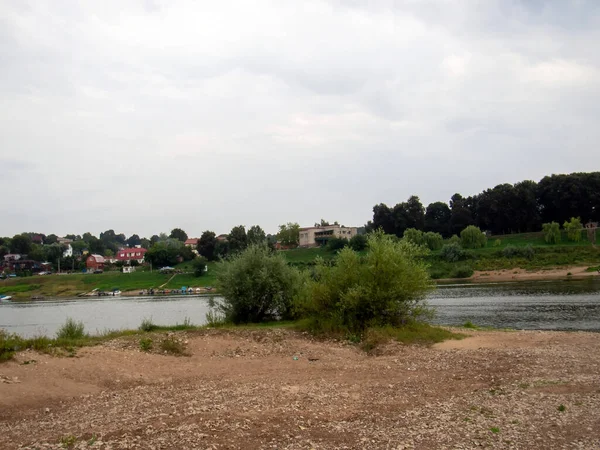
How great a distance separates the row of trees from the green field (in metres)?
40.3

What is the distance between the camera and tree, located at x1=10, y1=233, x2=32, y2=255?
151250 mm

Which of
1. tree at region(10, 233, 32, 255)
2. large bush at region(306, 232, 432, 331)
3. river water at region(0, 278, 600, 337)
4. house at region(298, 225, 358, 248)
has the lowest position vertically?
river water at region(0, 278, 600, 337)

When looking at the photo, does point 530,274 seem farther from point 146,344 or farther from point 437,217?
point 146,344

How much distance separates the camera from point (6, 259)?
144000 mm

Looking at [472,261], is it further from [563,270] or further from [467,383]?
[467,383]

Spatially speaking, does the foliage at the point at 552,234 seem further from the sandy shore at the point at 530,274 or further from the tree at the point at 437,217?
the tree at the point at 437,217

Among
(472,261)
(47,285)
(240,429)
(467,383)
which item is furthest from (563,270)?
A: (47,285)

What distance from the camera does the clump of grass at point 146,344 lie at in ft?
56.0

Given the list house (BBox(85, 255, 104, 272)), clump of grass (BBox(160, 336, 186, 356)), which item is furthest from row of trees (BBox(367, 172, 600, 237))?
house (BBox(85, 255, 104, 272))

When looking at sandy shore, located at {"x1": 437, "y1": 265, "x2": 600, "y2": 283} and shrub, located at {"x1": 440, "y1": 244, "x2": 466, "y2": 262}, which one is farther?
shrub, located at {"x1": 440, "y1": 244, "x2": 466, "y2": 262}

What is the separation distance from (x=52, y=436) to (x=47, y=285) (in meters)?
105

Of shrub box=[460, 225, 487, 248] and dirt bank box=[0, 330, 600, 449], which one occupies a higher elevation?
shrub box=[460, 225, 487, 248]

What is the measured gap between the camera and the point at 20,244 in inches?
5969

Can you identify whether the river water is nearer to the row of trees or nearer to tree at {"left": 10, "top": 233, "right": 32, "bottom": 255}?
the row of trees
